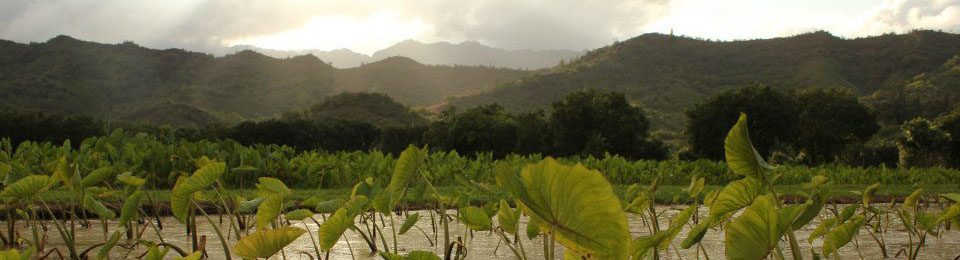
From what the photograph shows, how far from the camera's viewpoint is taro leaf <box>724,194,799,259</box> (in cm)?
126

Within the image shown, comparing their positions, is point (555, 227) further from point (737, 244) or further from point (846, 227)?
point (846, 227)

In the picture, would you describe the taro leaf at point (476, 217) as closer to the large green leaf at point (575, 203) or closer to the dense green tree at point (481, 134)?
the large green leaf at point (575, 203)

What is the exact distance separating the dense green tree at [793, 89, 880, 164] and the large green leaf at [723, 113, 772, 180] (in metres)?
27.3

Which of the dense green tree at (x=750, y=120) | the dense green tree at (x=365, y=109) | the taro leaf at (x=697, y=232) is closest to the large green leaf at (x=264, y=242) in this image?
the taro leaf at (x=697, y=232)

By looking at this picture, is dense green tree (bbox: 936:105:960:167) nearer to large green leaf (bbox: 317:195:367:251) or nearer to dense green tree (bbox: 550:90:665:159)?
dense green tree (bbox: 550:90:665:159)

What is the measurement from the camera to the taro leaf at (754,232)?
4.15 ft

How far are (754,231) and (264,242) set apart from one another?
1.01 meters

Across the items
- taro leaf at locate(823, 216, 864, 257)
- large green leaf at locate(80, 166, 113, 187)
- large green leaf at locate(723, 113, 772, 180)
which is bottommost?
taro leaf at locate(823, 216, 864, 257)

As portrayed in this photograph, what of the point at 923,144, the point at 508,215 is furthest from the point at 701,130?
the point at 508,215

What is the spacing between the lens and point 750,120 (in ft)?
83.0

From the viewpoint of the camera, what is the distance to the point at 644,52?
66250mm

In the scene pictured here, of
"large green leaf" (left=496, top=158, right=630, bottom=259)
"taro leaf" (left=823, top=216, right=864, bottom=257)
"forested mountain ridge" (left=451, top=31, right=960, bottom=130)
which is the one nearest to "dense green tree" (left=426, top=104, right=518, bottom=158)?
"taro leaf" (left=823, top=216, right=864, bottom=257)

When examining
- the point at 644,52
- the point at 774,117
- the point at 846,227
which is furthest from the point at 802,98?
the point at 644,52

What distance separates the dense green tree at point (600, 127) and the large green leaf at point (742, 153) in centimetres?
2147
